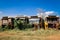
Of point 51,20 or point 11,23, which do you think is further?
point 51,20

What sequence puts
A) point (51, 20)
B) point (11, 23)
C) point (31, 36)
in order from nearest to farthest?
point (31, 36)
point (11, 23)
point (51, 20)

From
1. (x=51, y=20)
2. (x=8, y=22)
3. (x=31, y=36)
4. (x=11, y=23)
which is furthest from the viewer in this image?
(x=8, y=22)

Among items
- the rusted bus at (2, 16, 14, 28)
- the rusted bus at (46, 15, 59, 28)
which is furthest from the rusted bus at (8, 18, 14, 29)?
the rusted bus at (46, 15, 59, 28)

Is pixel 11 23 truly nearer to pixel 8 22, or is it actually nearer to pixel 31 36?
pixel 8 22

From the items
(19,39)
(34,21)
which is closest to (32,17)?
(34,21)

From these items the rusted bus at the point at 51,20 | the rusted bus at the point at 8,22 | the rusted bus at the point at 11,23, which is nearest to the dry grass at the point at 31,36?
the rusted bus at the point at 11,23

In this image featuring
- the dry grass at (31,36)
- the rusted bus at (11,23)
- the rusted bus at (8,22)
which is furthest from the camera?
the rusted bus at (8,22)

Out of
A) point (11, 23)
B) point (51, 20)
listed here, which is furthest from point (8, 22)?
point (51, 20)

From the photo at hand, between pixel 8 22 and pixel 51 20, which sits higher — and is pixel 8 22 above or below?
below

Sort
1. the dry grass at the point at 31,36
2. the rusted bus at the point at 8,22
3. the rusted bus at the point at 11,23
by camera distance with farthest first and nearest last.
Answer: the rusted bus at the point at 8,22 < the rusted bus at the point at 11,23 < the dry grass at the point at 31,36

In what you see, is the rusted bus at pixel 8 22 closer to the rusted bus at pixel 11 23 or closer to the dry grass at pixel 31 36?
the rusted bus at pixel 11 23

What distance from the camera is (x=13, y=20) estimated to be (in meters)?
37.6

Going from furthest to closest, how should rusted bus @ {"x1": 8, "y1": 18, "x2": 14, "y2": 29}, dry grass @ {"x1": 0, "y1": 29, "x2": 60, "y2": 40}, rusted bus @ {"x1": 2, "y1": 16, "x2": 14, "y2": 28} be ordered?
rusted bus @ {"x1": 2, "y1": 16, "x2": 14, "y2": 28}
rusted bus @ {"x1": 8, "y1": 18, "x2": 14, "y2": 29}
dry grass @ {"x1": 0, "y1": 29, "x2": 60, "y2": 40}

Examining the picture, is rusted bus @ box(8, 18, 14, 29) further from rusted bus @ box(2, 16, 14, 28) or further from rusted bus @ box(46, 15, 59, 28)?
rusted bus @ box(46, 15, 59, 28)
